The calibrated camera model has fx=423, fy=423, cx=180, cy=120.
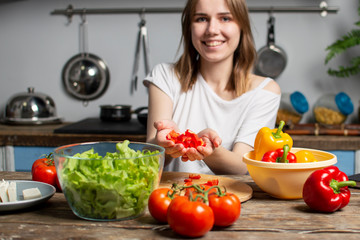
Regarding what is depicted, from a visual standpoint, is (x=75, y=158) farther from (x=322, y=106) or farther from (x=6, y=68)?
(x=6, y=68)

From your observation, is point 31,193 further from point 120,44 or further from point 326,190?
point 120,44

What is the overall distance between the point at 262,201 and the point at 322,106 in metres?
1.78

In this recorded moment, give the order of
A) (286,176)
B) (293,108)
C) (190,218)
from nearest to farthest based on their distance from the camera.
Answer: (190,218) → (286,176) → (293,108)

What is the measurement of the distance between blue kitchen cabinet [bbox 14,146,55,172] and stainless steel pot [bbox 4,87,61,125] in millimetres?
308

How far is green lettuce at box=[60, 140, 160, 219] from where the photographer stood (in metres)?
0.88

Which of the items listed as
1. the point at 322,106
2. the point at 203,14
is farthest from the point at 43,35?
the point at 322,106

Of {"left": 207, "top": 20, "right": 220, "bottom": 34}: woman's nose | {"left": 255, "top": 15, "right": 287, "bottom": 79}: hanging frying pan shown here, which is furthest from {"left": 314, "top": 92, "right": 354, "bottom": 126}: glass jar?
{"left": 207, "top": 20, "right": 220, "bottom": 34}: woman's nose

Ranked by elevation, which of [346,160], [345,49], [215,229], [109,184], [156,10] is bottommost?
[346,160]

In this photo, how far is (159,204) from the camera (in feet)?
2.95

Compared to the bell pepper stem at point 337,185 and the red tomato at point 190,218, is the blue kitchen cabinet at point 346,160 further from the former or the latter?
the red tomato at point 190,218

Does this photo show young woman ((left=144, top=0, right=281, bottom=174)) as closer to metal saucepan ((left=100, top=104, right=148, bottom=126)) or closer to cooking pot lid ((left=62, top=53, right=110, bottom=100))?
metal saucepan ((left=100, top=104, right=148, bottom=126))

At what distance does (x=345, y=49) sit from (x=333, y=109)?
15.1 inches

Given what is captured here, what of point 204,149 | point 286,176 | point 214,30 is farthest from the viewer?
point 214,30

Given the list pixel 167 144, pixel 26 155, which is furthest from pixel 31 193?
pixel 26 155
